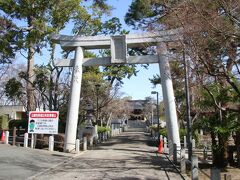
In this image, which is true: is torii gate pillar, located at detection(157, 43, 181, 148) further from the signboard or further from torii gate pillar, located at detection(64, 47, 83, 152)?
the signboard

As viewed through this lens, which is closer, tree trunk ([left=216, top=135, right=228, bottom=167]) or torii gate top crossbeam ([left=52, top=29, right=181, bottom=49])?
tree trunk ([left=216, top=135, right=228, bottom=167])

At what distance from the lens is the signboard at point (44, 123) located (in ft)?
77.1

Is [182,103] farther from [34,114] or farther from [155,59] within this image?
[34,114]

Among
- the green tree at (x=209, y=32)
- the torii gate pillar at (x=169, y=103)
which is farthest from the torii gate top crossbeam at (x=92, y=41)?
the green tree at (x=209, y=32)

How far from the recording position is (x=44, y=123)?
930 inches

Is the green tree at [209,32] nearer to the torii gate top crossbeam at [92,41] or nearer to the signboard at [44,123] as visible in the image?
the torii gate top crossbeam at [92,41]

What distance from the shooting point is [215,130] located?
16578 mm

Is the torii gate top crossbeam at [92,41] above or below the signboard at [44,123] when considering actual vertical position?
above

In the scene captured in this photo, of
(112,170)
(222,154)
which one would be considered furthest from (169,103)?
(112,170)

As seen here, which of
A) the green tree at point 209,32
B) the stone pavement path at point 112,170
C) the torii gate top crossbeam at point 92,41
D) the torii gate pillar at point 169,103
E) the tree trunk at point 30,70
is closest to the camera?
the green tree at point 209,32

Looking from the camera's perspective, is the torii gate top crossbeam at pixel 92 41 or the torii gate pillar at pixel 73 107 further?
the torii gate top crossbeam at pixel 92 41

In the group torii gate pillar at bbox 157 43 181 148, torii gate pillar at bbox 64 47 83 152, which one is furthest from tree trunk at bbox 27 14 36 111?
torii gate pillar at bbox 157 43 181 148

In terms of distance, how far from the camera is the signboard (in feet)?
77.1

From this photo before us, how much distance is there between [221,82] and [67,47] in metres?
12.1
